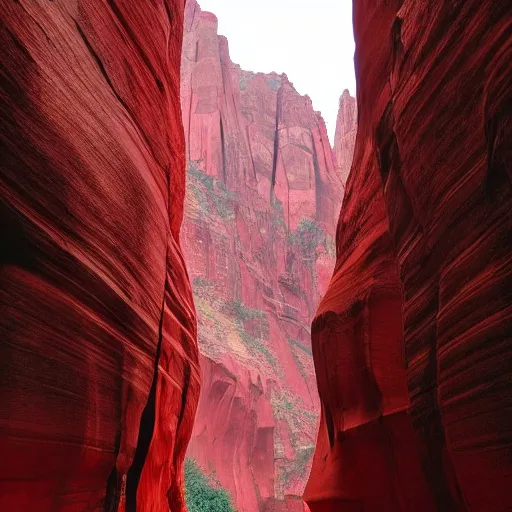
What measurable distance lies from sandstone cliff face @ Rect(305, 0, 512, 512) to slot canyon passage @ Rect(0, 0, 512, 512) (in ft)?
0.07

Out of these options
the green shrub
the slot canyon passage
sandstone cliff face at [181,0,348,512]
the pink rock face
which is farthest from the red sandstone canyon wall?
the pink rock face

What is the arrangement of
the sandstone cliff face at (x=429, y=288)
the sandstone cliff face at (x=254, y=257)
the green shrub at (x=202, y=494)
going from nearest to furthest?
the sandstone cliff face at (x=429, y=288)
the green shrub at (x=202, y=494)
the sandstone cliff face at (x=254, y=257)

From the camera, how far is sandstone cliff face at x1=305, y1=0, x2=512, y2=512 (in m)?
3.91

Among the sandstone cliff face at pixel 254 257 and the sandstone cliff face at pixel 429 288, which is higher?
the sandstone cliff face at pixel 254 257

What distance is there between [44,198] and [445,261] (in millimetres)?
3082

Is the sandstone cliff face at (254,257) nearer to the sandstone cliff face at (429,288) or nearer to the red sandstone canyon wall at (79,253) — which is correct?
the sandstone cliff face at (429,288)

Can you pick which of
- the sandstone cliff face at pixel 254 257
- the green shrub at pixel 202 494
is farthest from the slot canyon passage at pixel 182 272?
the sandstone cliff face at pixel 254 257

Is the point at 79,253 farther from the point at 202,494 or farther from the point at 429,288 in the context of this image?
the point at 202,494

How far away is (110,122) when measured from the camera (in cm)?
605

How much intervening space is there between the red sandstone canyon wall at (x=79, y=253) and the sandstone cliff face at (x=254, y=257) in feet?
70.8

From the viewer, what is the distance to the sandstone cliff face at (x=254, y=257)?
1141 inches

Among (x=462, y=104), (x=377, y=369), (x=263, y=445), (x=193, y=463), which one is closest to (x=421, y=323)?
(x=462, y=104)

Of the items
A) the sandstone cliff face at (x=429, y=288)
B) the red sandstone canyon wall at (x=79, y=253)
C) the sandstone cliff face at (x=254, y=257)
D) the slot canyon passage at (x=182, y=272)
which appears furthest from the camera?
the sandstone cliff face at (x=254, y=257)

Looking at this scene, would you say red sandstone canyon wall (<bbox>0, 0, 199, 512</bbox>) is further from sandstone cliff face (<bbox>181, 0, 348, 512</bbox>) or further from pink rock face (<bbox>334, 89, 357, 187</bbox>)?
pink rock face (<bbox>334, 89, 357, 187</bbox>)
